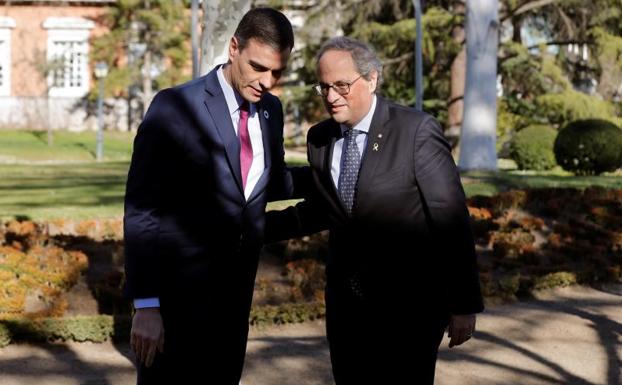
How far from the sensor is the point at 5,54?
40.8 metres

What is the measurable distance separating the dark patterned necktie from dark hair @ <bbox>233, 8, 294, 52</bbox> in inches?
20.2

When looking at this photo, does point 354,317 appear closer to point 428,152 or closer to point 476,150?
point 428,152

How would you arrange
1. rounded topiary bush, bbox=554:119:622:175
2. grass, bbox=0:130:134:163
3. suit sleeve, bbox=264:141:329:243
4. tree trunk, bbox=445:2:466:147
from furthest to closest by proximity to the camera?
tree trunk, bbox=445:2:466:147 → grass, bbox=0:130:134:163 → rounded topiary bush, bbox=554:119:622:175 → suit sleeve, bbox=264:141:329:243

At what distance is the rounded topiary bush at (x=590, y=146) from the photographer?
21.0m

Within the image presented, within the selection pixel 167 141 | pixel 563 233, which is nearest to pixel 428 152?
pixel 167 141

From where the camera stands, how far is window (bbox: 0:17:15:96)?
131 feet

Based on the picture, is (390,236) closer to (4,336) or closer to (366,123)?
(366,123)

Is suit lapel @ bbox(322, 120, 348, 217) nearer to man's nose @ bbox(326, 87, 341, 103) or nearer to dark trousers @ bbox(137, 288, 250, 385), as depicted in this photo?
man's nose @ bbox(326, 87, 341, 103)

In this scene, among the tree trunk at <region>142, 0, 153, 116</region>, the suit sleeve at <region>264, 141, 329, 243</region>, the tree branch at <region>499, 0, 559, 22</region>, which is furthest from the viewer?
the tree trunk at <region>142, 0, 153, 116</region>

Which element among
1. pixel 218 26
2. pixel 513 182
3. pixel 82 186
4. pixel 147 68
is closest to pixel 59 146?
pixel 147 68

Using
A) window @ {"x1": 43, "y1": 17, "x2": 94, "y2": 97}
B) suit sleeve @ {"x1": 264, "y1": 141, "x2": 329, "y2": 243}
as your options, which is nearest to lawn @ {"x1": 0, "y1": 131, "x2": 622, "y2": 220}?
suit sleeve @ {"x1": 264, "y1": 141, "x2": 329, "y2": 243}

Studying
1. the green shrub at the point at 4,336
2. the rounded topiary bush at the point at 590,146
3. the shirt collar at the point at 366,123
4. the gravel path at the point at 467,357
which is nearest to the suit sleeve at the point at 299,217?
the shirt collar at the point at 366,123

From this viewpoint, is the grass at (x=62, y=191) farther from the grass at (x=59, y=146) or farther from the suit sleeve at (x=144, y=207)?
the suit sleeve at (x=144, y=207)

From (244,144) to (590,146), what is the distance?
18394mm
